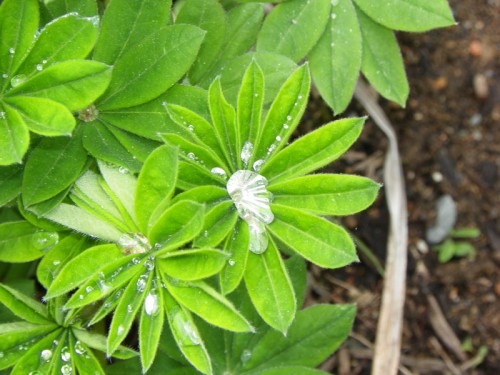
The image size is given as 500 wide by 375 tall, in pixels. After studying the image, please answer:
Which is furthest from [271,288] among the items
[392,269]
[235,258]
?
[392,269]

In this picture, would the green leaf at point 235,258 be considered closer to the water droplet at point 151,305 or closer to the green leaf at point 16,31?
the water droplet at point 151,305

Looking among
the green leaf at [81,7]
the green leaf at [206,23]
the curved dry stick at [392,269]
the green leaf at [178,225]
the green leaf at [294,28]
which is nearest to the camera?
the green leaf at [178,225]

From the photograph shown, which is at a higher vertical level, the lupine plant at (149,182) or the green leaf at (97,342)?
the lupine plant at (149,182)

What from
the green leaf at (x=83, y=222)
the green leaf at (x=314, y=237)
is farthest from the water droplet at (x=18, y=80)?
the green leaf at (x=314, y=237)

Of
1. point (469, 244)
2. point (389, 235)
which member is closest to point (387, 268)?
point (389, 235)

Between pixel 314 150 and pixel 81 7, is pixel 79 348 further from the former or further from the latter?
pixel 81 7

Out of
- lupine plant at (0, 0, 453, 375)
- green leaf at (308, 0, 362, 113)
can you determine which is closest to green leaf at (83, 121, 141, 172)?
lupine plant at (0, 0, 453, 375)

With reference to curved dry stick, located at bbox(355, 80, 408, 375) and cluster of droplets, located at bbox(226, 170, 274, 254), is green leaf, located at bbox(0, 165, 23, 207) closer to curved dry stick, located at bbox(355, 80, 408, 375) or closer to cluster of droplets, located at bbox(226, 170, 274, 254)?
cluster of droplets, located at bbox(226, 170, 274, 254)

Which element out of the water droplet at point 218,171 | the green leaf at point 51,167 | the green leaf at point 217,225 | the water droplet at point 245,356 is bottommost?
the water droplet at point 245,356
